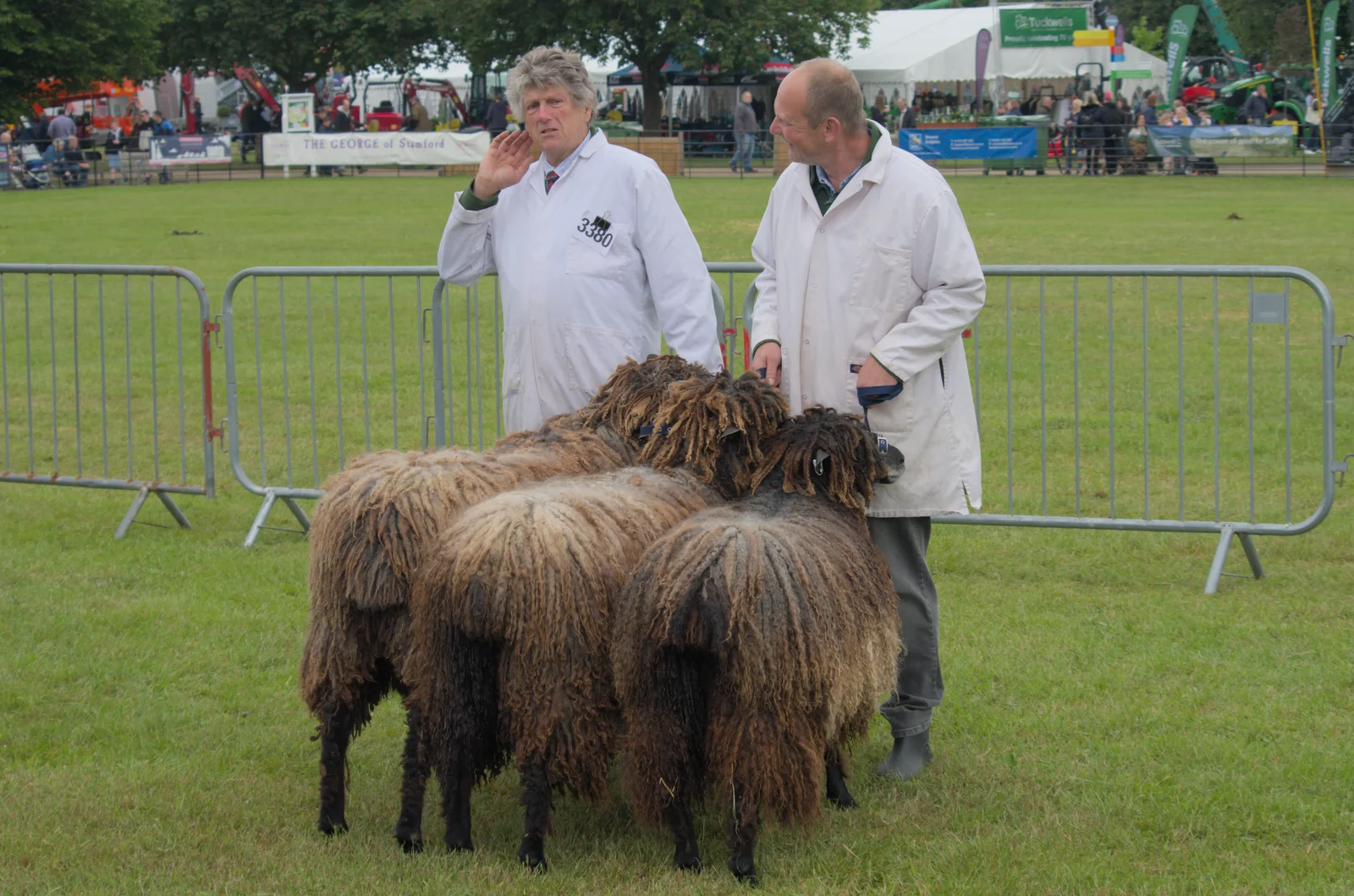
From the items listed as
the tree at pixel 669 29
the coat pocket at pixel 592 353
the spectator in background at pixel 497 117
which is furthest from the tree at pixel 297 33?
the coat pocket at pixel 592 353

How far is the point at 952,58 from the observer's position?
155 ft

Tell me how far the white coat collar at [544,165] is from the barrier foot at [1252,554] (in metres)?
3.72

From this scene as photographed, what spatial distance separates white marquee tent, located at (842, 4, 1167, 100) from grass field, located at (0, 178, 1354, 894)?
39.0 m

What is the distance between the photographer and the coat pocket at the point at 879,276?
4473 mm

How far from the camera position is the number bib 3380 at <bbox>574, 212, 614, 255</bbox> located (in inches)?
199

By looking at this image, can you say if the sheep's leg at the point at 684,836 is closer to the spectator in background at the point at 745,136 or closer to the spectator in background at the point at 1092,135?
the spectator in background at the point at 1092,135

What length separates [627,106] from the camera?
5494cm

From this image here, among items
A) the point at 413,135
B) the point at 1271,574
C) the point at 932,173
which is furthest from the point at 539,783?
the point at 413,135

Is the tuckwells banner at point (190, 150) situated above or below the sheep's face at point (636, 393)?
above

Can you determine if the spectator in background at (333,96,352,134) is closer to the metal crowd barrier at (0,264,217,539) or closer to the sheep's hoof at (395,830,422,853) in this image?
the metal crowd barrier at (0,264,217,539)

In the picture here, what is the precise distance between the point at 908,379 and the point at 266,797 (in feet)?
8.00

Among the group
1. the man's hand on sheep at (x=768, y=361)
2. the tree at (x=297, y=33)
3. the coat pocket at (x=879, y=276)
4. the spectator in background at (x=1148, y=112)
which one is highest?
the tree at (x=297, y=33)

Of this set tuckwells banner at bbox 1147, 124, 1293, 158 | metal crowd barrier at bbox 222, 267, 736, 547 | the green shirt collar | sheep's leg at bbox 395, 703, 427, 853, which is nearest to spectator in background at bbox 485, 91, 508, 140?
tuckwells banner at bbox 1147, 124, 1293, 158

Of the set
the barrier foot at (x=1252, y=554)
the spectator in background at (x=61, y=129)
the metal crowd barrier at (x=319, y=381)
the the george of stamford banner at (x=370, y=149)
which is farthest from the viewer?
the spectator in background at (x=61, y=129)
